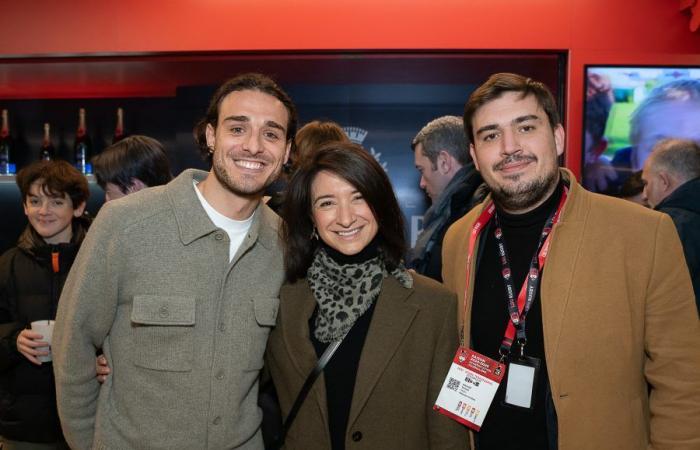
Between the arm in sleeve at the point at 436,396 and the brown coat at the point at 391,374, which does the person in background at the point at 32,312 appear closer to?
the brown coat at the point at 391,374

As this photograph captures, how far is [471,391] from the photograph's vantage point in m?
1.80

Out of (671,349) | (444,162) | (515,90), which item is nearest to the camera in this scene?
(671,349)

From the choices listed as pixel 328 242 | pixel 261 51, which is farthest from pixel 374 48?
pixel 328 242

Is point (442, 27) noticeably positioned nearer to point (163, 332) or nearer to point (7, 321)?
point (163, 332)

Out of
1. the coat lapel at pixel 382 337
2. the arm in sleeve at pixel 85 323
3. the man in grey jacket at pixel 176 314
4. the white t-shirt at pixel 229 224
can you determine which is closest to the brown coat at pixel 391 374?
the coat lapel at pixel 382 337

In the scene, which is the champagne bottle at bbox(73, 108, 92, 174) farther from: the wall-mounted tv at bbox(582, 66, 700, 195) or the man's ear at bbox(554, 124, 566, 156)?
the man's ear at bbox(554, 124, 566, 156)

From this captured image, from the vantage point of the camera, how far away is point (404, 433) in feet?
5.95

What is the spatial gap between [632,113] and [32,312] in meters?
3.53

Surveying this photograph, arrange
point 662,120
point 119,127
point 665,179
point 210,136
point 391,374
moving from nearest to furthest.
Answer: point 391,374, point 210,136, point 665,179, point 662,120, point 119,127

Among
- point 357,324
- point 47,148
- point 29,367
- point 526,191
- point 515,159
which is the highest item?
point 47,148

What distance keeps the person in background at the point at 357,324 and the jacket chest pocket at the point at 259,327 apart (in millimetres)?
42

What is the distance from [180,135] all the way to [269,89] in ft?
8.36

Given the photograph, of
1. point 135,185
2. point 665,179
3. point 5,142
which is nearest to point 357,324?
point 135,185

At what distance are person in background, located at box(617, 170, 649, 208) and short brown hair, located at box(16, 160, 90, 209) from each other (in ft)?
10.3
